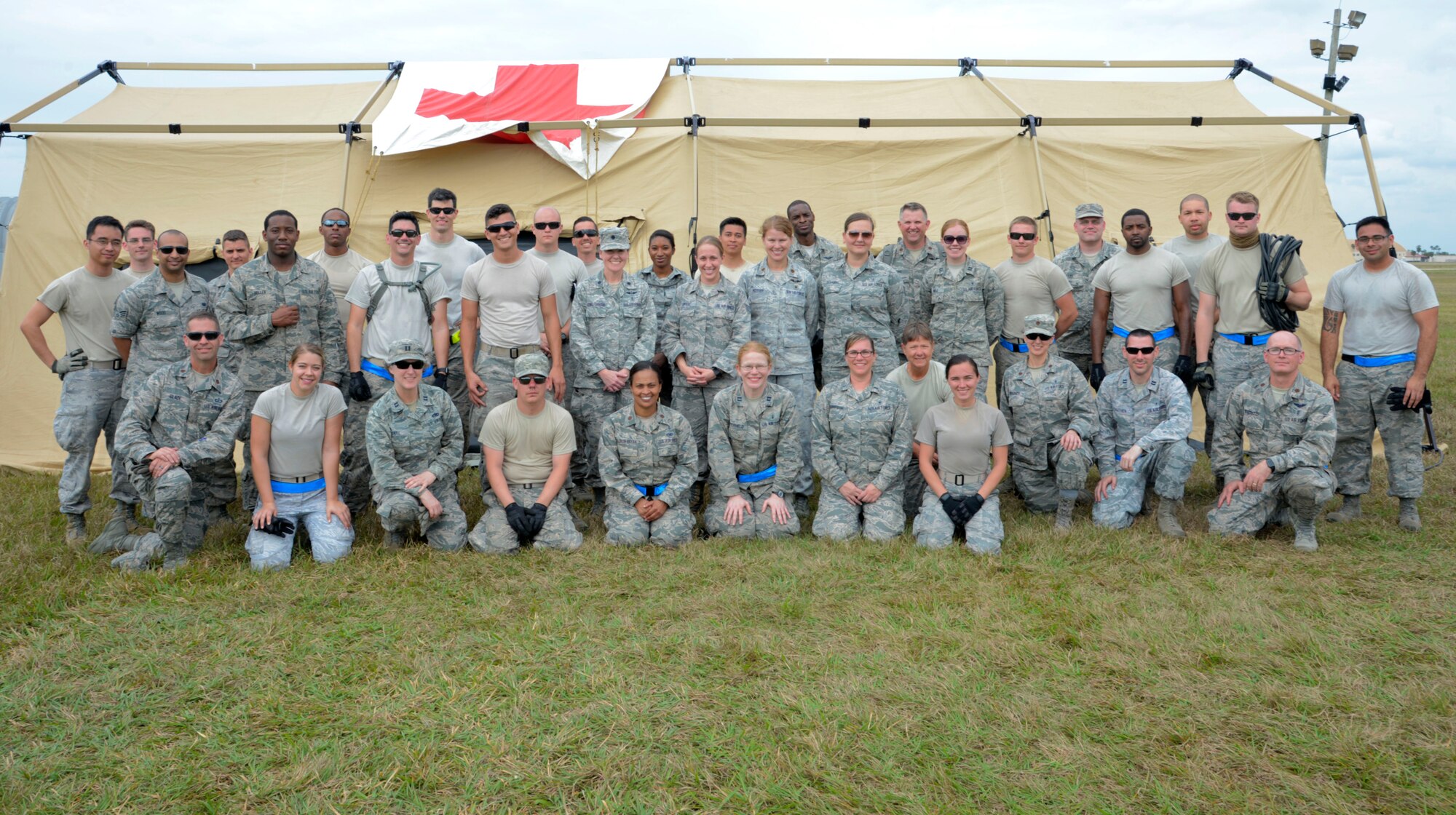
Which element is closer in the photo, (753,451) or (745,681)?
(745,681)

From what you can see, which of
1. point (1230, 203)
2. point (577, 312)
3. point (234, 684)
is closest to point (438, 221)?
point (577, 312)

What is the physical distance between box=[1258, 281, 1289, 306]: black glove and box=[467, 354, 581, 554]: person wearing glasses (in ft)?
13.1

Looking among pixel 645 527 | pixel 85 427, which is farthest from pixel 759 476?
pixel 85 427

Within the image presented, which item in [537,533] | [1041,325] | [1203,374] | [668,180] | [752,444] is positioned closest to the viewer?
[537,533]

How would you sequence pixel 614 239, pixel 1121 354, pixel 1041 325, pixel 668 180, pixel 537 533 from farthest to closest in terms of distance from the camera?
pixel 668 180 → pixel 1121 354 → pixel 614 239 → pixel 1041 325 → pixel 537 533

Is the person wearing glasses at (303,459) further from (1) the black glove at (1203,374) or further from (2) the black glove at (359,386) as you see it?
(1) the black glove at (1203,374)

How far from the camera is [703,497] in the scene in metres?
6.16

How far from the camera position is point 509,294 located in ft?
18.3

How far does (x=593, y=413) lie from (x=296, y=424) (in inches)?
64.9

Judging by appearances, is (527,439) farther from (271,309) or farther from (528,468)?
(271,309)

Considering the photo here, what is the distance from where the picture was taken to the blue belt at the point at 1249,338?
5.72 metres

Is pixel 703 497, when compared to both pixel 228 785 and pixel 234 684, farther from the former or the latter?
pixel 228 785

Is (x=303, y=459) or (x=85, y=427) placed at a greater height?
(x=85, y=427)

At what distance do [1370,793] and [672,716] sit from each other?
2.03 meters
